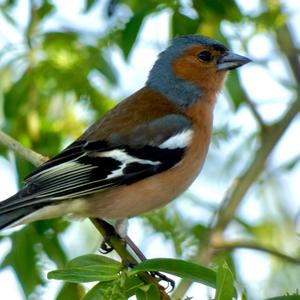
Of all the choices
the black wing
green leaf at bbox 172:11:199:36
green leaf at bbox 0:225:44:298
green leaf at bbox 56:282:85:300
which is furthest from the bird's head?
green leaf at bbox 56:282:85:300

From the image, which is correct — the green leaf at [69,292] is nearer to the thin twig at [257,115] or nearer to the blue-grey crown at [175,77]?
the blue-grey crown at [175,77]

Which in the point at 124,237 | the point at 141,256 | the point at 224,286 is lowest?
the point at 141,256

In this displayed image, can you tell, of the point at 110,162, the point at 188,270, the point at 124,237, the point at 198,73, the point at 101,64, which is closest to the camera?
the point at 188,270

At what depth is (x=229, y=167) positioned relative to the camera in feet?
17.1

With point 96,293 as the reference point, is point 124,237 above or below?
below

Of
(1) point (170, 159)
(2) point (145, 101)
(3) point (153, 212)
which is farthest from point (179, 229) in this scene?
(2) point (145, 101)

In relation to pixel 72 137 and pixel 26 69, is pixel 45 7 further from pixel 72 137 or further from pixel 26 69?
pixel 72 137

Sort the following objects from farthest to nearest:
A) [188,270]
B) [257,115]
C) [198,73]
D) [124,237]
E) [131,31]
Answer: [198,73] < [257,115] < [124,237] < [131,31] < [188,270]

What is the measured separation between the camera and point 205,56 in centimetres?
536

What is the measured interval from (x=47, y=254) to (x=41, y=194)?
1.11 feet

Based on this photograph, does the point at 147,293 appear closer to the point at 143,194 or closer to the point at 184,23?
the point at 143,194

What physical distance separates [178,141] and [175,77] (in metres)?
0.74

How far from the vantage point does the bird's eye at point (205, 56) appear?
17.5 feet

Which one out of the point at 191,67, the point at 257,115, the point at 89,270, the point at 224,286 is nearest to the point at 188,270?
the point at 224,286
